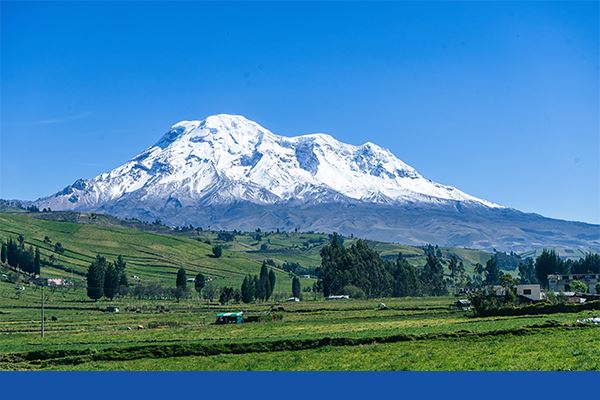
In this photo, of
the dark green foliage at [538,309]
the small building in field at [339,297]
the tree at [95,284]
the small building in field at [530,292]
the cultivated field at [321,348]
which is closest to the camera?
the cultivated field at [321,348]

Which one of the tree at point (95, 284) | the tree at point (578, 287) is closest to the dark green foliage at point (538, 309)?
the tree at point (578, 287)

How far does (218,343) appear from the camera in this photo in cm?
7212

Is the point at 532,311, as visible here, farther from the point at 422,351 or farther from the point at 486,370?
the point at 486,370

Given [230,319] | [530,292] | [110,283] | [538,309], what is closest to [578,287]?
[530,292]

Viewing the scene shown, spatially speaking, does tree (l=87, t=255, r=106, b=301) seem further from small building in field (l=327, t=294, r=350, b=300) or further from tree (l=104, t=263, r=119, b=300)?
small building in field (l=327, t=294, r=350, b=300)

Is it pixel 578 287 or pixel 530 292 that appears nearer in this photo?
pixel 530 292

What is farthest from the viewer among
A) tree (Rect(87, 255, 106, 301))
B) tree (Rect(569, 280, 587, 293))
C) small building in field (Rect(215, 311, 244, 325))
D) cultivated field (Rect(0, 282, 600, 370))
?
tree (Rect(87, 255, 106, 301))

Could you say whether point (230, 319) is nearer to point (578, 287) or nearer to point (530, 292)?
point (530, 292)

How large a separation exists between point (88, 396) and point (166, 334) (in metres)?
43.9

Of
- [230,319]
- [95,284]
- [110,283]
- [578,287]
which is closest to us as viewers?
[230,319]

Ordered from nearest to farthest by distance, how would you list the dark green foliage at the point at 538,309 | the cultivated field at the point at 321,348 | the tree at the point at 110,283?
the cultivated field at the point at 321,348 → the dark green foliage at the point at 538,309 → the tree at the point at 110,283

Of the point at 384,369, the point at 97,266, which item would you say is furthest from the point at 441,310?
the point at 97,266

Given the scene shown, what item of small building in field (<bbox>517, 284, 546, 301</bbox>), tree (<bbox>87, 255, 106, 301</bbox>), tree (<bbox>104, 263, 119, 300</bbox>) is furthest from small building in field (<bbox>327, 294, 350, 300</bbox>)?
tree (<bbox>87, 255, 106, 301</bbox>)

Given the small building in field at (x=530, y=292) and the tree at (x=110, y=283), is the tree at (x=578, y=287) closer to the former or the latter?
the small building in field at (x=530, y=292)
